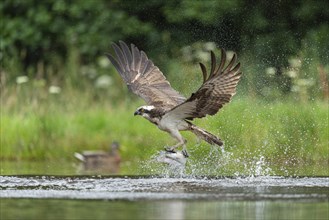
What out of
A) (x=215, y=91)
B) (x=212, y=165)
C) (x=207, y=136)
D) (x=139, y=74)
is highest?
(x=139, y=74)

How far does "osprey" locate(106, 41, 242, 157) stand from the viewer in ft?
44.1

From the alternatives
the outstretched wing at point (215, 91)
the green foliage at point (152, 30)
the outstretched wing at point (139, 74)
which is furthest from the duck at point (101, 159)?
the green foliage at point (152, 30)

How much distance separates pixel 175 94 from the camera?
15328mm

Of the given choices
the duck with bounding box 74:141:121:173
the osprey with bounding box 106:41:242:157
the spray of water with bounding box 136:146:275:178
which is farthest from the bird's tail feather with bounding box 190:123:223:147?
the duck with bounding box 74:141:121:173

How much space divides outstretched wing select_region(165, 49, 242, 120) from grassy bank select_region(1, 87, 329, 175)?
2.25 metres

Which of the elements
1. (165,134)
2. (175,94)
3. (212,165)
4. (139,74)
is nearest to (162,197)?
(175,94)

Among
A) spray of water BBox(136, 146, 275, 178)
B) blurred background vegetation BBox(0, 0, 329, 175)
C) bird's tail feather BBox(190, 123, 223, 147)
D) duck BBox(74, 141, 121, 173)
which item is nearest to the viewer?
bird's tail feather BBox(190, 123, 223, 147)

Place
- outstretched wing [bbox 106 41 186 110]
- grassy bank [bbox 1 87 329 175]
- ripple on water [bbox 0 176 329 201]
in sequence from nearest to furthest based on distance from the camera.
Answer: ripple on water [bbox 0 176 329 201]
outstretched wing [bbox 106 41 186 110]
grassy bank [bbox 1 87 329 175]

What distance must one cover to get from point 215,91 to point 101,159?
171 inches

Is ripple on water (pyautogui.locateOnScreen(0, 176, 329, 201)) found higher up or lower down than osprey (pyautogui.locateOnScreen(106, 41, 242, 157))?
lower down

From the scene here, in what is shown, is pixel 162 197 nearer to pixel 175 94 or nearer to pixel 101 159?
pixel 175 94

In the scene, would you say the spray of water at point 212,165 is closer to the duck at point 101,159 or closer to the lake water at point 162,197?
the lake water at point 162,197

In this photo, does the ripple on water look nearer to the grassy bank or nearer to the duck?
the grassy bank

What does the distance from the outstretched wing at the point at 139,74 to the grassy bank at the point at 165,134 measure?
4.01 ft
